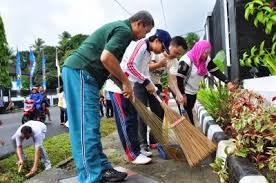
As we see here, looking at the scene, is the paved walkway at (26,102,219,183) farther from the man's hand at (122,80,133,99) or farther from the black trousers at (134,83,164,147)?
the man's hand at (122,80,133,99)

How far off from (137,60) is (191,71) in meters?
1.02

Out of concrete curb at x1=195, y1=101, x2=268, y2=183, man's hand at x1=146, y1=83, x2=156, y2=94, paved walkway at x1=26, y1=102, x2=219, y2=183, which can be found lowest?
paved walkway at x1=26, y1=102, x2=219, y2=183

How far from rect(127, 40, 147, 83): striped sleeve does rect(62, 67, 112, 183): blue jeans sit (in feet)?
2.82

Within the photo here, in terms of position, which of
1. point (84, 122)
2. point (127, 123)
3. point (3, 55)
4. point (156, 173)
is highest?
point (3, 55)

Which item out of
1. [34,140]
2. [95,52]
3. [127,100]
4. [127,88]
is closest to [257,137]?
[127,88]

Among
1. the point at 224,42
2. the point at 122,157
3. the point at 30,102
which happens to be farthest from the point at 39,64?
the point at 122,157

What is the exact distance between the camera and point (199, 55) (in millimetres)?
5402

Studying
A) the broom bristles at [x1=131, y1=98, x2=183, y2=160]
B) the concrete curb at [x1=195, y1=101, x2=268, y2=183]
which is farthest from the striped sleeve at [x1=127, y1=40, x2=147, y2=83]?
the concrete curb at [x1=195, y1=101, x2=268, y2=183]

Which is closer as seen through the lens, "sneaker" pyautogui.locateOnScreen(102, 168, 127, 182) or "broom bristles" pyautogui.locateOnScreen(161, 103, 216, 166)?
"sneaker" pyautogui.locateOnScreen(102, 168, 127, 182)

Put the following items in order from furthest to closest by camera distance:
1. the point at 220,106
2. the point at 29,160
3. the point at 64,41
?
the point at 64,41, the point at 29,160, the point at 220,106

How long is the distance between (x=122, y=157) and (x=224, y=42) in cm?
588

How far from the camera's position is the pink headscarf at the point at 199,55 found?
5387 mm

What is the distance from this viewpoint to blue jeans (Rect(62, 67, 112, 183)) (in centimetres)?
368

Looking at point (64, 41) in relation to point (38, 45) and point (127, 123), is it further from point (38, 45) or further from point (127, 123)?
point (127, 123)
